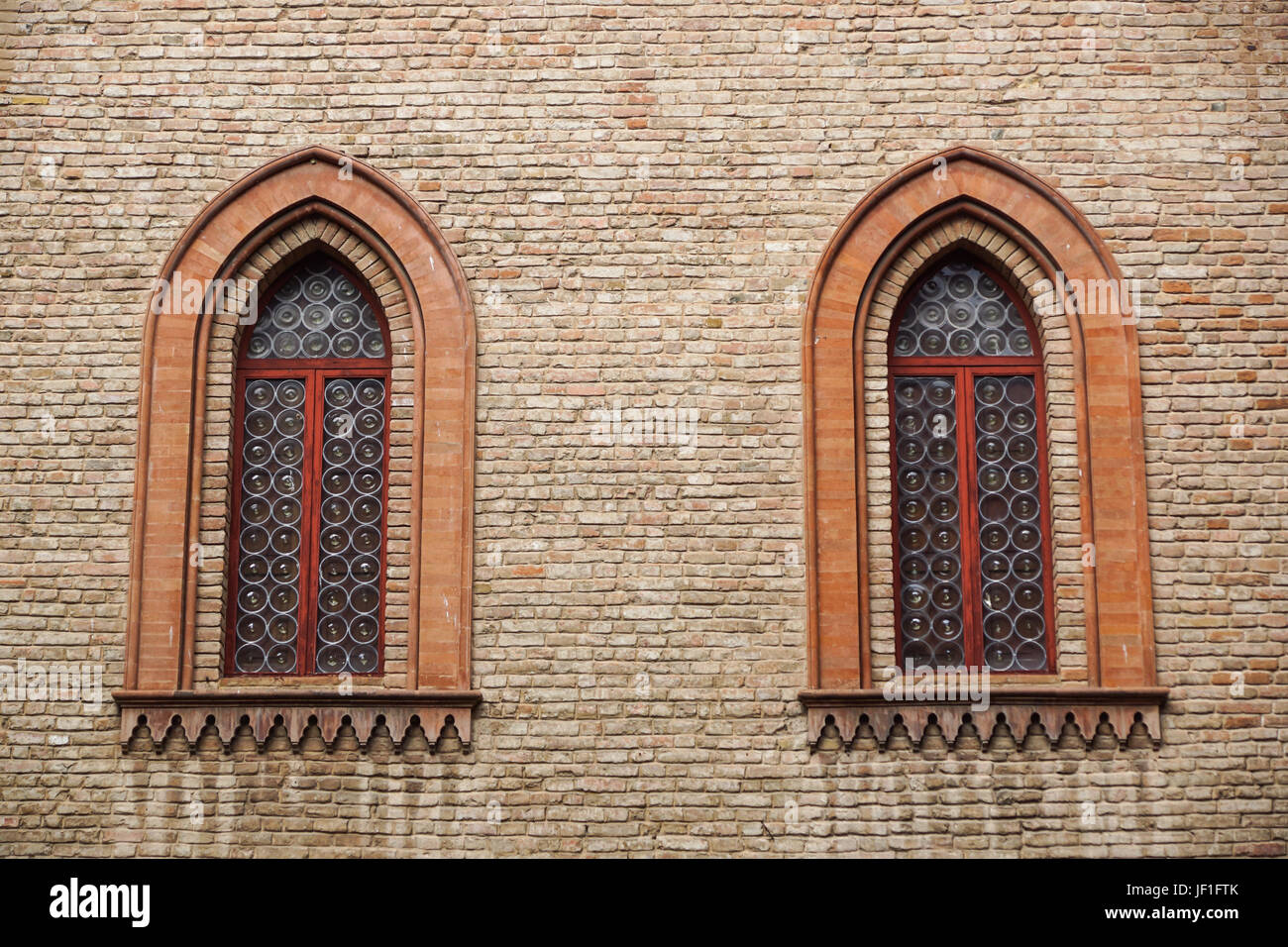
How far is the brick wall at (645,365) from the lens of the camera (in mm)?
8602

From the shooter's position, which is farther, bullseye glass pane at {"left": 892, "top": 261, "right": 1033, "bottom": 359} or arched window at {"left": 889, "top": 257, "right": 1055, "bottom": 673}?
bullseye glass pane at {"left": 892, "top": 261, "right": 1033, "bottom": 359}

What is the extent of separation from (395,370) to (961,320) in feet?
12.1

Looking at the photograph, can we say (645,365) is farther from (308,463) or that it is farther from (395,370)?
(308,463)

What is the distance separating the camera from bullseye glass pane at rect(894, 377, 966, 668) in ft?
29.5

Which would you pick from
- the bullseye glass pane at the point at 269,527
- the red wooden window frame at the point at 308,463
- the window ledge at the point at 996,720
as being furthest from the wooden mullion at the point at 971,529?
the bullseye glass pane at the point at 269,527

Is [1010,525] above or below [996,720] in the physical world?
above

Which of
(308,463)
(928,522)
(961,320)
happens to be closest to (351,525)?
(308,463)

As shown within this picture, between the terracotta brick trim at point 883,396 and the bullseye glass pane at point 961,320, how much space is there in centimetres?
21

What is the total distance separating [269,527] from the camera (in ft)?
30.0

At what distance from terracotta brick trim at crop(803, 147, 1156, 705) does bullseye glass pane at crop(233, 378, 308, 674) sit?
3245mm

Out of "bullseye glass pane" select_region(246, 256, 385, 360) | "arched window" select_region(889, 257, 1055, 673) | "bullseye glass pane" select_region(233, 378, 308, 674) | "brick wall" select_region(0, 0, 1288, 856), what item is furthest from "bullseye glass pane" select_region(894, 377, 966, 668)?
"bullseye glass pane" select_region(233, 378, 308, 674)

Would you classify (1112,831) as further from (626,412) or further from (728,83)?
(728,83)

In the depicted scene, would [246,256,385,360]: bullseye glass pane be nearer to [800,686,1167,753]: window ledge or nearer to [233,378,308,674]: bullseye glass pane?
[233,378,308,674]: bullseye glass pane

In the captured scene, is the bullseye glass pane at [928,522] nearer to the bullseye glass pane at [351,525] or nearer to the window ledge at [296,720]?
the window ledge at [296,720]
